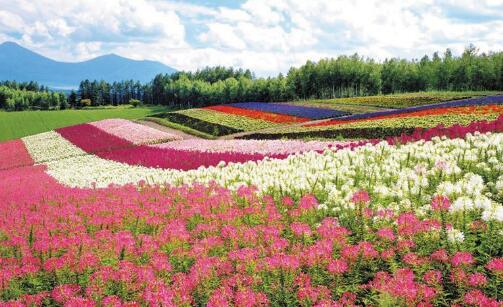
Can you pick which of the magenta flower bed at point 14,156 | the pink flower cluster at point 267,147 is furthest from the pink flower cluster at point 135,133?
the pink flower cluster at point 267,147

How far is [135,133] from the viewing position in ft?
151

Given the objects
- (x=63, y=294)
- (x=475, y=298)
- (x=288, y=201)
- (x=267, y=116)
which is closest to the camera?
(x=475, y=298)

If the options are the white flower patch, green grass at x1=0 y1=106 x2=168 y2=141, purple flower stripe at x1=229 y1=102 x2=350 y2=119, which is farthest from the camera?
green grass at x1=0 y1=106 x2=168 y2=141

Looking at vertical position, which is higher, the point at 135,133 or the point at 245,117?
the point at 245,117

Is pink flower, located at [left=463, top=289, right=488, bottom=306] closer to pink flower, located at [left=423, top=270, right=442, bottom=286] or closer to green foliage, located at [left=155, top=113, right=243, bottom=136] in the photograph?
pink flower, located at [left=423, top=270, right=442, bottom=286]

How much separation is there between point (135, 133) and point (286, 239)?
4045 cm

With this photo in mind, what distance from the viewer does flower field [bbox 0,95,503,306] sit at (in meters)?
5.43

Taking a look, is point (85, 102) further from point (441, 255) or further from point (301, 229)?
point (441, 255)

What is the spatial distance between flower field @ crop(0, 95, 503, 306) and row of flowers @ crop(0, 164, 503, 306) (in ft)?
0.07

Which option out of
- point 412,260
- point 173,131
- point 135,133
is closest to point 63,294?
point 412,260

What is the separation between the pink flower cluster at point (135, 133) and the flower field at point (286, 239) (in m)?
29.4

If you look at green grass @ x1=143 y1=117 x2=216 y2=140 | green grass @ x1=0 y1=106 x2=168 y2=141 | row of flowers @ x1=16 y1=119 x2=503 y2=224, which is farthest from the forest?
row of flowers @ x1=16 y1=119 x2=503 y2=224

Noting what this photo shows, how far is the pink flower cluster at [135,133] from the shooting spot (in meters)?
41.2

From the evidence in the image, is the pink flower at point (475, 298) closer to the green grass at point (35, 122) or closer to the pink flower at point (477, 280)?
the pink flower at point (477, 280)
